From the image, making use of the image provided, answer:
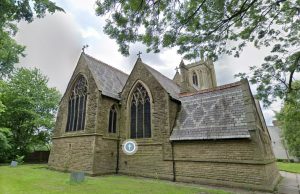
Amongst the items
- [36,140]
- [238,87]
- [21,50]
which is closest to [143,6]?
[238,87]

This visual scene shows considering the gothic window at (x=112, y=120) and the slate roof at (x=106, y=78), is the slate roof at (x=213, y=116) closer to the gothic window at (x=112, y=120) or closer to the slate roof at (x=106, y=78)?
the gothic window at (x=112, y=120)

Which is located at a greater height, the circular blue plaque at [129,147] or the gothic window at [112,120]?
the gothic window at [112,120]

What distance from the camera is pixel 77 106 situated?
1867cm

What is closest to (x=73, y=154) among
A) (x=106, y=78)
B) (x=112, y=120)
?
(x=112, y=120)

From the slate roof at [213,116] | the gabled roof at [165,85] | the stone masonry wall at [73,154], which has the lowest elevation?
the stone masonry wall at [73,154]

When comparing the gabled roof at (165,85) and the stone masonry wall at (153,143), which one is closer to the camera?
the stone masonry wall at (153,143)

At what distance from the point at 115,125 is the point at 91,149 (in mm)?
3216

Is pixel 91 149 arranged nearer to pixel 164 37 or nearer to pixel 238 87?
pixel 164 37

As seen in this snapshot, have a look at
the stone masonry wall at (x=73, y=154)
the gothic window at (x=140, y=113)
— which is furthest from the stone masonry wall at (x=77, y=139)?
the gothic window at (x=140, y=113)

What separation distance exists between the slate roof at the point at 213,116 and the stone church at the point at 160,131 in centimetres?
5

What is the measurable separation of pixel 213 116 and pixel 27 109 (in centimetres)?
2650

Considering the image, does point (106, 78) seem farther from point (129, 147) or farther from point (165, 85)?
point (129, 147)

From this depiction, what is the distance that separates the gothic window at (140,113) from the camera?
1602cm

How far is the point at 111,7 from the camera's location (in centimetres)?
592
